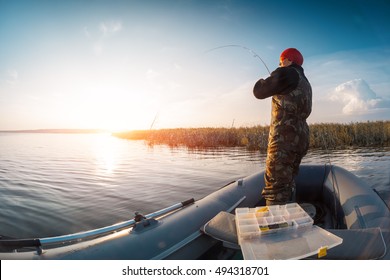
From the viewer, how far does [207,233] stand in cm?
203

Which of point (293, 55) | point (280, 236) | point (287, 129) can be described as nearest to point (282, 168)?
point (287, 129)

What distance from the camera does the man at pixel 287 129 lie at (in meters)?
2.33

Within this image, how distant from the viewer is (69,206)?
4199 millimetres

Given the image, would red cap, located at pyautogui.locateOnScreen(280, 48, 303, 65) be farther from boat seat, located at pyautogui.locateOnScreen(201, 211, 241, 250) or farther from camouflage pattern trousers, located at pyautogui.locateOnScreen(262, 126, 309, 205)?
boat seat, located at pyautogui.locateOnScreen(201, 211, 241, 250)

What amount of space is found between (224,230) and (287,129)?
1051mm

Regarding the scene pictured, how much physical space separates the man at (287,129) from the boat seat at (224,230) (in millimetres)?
622

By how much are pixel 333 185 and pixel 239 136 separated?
10.4 m

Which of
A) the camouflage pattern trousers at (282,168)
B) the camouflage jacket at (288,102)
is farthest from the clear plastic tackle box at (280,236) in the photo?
the camouflage jacket at (288,102)

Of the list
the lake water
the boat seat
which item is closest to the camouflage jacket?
the lake water

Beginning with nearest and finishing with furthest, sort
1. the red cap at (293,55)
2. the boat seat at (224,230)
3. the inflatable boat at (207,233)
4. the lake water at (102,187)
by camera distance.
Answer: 1. the inflatable boat at (207,233)
2. the boat seat at (224,230)
3. the red cap at (293,55)
4. the lake water at (102,187)

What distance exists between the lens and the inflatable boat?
5.62 ft

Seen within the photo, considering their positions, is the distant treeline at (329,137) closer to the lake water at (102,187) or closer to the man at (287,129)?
the lake water at (102,187)

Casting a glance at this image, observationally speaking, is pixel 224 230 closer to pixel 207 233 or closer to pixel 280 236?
pixel 207 233

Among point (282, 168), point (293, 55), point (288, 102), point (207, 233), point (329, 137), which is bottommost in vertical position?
point (207, 233)
